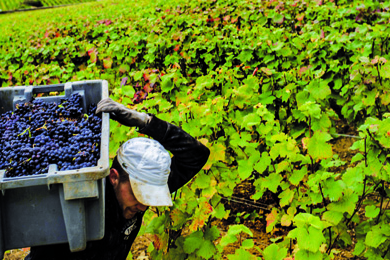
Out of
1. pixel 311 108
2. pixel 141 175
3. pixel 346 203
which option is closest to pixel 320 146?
pixel 311 108

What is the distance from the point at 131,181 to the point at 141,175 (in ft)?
0.23

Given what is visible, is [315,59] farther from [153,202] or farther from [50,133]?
[50,133]

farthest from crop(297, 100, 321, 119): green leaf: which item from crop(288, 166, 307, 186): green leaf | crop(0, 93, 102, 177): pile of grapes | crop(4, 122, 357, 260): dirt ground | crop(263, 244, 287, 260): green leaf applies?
crop(4, 122, 357, 260): dirt ground

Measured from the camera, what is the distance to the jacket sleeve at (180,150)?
6.96ft

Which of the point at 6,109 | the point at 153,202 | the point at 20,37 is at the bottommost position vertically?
the point at 20,37

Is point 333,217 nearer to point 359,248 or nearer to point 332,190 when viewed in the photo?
point 332,190

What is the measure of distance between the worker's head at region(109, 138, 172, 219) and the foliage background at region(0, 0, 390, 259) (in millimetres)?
441

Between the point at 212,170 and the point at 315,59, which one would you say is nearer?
the point at 212,170

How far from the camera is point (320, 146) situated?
86.5 inches

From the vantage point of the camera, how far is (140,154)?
6.15 feet

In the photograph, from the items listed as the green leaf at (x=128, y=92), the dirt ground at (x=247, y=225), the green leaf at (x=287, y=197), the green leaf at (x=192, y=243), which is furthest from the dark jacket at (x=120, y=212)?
the dirt ground at (x=247, y=225)

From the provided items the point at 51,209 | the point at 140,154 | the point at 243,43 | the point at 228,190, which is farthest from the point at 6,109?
the point at 243,43

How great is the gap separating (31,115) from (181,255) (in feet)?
4.31

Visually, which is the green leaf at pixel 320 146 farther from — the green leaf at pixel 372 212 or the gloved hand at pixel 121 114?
the gloved hand at pixel 121 114
